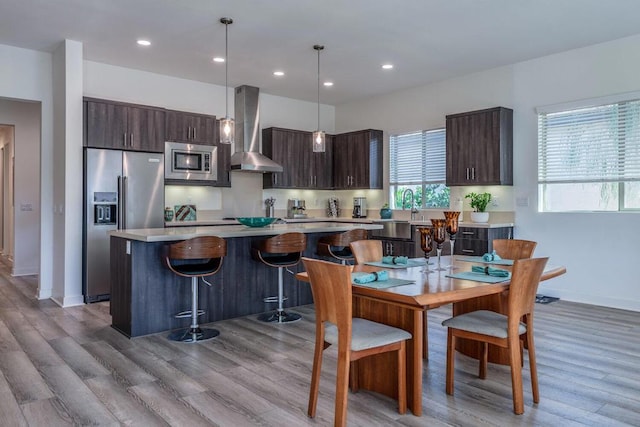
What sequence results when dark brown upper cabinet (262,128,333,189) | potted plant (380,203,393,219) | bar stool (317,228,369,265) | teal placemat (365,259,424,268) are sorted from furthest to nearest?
dark brown upper cabinet (262,128,333,189) < potted plant (380,203,393,219) < bar stool (317,228,369,265) < teal placemat (365,259,424,268)

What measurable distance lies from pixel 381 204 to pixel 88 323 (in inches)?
190

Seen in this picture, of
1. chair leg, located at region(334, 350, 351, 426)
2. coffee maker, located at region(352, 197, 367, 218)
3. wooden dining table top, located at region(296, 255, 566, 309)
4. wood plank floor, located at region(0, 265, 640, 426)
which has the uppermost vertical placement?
coffee maker, located at region(352, 197, 367, 218)

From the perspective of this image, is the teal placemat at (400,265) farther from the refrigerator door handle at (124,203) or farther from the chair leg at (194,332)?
the refrigerator door handle at (124,203)

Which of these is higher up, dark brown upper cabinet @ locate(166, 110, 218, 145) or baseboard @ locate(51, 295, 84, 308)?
dark brown upper cabinet @ locate(166, 110, 218, 145)

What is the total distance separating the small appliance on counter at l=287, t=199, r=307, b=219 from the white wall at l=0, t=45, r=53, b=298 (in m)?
3.62

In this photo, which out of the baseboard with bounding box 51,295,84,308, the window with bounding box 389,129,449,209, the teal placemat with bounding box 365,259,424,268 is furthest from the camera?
the window with bounding box 389,129,449,209

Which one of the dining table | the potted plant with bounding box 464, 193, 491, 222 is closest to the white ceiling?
the potted plant with bounding box 464, 193, 491, 222

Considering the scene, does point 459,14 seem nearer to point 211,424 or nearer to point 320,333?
point 320,333

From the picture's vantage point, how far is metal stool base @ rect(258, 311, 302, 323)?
447 centimetres

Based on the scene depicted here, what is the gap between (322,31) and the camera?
4.82 meters

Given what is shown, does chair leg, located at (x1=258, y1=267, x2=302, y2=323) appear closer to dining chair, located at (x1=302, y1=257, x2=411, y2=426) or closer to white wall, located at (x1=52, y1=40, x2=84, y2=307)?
dining chair, located at (x1=302, y1=257, x2=411, y2=426)

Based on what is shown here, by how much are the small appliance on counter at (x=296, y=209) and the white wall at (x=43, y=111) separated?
362 centimetres

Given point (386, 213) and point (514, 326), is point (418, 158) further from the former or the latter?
point (514, 326)

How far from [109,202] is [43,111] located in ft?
4.71
